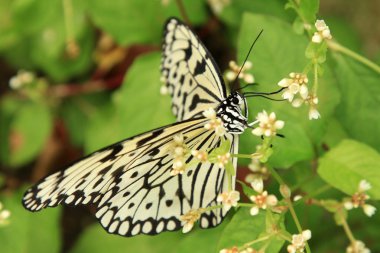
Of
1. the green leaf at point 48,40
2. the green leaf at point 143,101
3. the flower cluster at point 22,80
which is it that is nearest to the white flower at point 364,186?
the green leaf at point 143,101

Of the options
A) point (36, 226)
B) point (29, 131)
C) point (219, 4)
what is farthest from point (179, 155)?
point (29, 131)

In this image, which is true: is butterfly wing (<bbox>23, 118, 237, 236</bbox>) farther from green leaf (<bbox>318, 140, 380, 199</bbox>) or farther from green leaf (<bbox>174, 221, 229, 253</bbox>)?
green leaf (<bbox>318, 140, 380, 199</bbox>)

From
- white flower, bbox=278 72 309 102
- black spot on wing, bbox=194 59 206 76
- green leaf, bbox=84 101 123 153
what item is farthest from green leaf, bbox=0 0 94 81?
white flower, bbox=278 72 309 102

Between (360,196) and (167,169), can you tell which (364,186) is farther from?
(167,169)

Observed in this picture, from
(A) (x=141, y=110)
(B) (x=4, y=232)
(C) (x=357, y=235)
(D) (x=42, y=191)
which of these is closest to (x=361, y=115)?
(C) (x=357, y=235)

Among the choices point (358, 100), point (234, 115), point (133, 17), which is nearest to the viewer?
point (234, 115)

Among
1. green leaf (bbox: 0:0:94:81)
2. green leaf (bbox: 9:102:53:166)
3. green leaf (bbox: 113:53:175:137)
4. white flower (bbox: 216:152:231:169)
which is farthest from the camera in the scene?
green leaf (bbox: 9:102:53:166)
